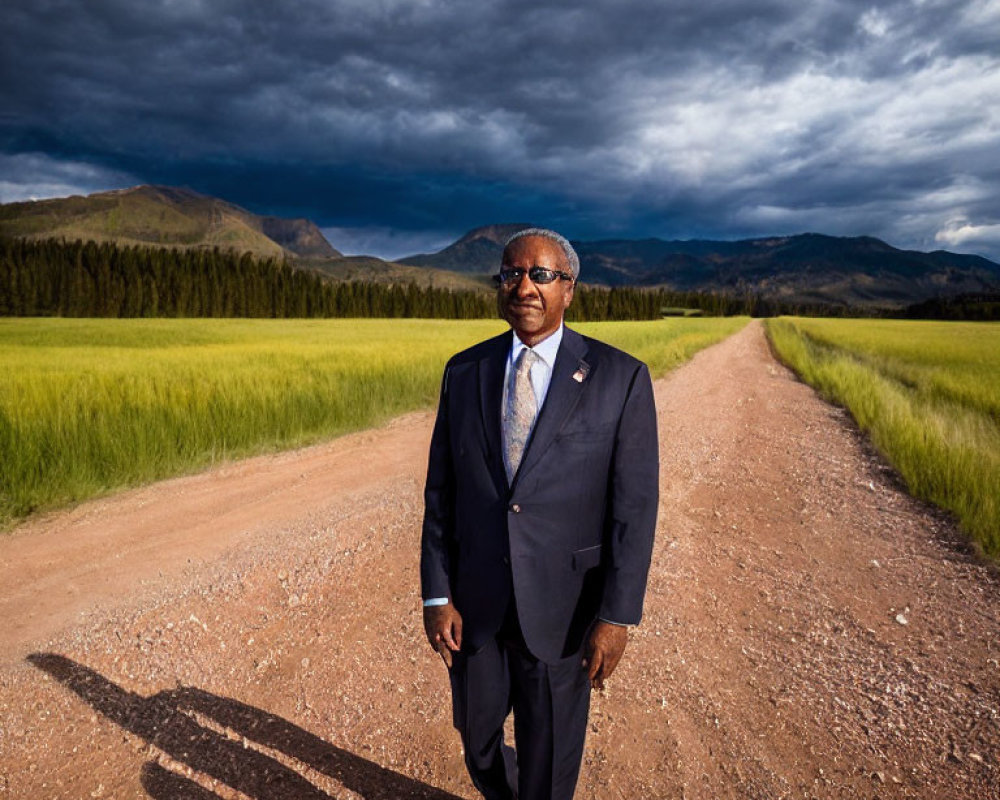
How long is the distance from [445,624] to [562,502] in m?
0.69

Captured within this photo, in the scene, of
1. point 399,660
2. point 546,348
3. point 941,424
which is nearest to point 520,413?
point 546,348

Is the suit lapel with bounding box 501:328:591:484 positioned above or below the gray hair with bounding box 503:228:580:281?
below

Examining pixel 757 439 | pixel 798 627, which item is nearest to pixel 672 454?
pixel 757 439

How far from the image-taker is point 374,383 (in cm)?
1322

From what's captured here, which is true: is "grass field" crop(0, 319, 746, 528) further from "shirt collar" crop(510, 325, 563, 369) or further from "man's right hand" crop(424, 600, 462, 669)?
"shirt collar" crop(510, 325, 563, 369)

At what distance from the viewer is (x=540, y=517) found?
1941 millimetres

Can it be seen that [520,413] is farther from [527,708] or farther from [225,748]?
[225,748]

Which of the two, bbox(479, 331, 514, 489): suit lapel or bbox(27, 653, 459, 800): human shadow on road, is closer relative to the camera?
bbox(479, 331, 514, 489): suit lapel

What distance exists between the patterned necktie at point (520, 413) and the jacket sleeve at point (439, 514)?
30 centimetres

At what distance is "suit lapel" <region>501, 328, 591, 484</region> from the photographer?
192 cm

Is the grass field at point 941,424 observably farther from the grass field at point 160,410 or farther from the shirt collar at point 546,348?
the grass field at point 160,410

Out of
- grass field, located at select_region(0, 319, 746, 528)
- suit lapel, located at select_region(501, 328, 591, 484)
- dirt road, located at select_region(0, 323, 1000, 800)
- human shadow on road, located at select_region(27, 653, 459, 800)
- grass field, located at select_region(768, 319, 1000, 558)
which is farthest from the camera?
grass field, located at select_region(0, 319, 746, 528)

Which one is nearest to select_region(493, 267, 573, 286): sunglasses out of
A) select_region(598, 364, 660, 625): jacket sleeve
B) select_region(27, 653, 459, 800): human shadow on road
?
select_region(598, 364, 660, 625): jacket sleeve

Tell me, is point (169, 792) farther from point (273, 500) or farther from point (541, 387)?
point (273, 500)
